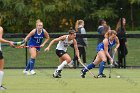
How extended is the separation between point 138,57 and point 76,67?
10.3 feet

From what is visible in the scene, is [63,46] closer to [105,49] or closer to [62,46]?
[62,46]

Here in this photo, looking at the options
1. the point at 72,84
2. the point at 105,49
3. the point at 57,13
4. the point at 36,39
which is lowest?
the point at 57,13

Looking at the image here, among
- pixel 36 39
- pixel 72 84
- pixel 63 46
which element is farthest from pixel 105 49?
pixel 72 84

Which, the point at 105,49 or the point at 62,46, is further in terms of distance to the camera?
the point at 62,46

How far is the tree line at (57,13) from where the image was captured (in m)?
43.9

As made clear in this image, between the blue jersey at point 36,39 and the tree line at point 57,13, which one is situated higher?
the blue jersey at point 36,39

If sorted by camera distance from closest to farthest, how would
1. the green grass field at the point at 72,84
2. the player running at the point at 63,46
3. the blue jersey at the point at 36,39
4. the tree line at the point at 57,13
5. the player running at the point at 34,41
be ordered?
1. the green grass field at the point at 72,84
2. the player running at the point at 63,46
3. the player running at the point at 34,41
4. the blue jersey at the point at 36,39
5. the tree line at the point at 57,13

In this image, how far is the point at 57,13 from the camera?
4500cm

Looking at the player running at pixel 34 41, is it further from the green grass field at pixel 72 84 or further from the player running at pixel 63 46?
the green grass field at pixel 72 84

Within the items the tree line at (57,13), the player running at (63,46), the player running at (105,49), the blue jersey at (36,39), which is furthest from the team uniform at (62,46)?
the tree line at (57,13)

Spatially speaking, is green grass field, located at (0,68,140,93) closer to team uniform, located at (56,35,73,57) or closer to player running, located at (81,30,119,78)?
player running, located at (81,30,119,78)

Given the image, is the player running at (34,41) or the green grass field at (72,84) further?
the player running at (34,41)

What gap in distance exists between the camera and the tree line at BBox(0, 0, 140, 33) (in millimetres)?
43906

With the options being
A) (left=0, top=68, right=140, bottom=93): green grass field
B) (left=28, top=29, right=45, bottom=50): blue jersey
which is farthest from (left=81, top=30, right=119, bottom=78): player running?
(left=28, top=29, right=45, bottom=50): blue jersey
